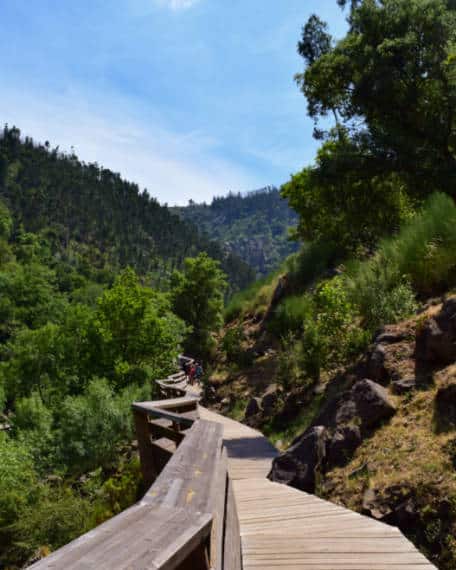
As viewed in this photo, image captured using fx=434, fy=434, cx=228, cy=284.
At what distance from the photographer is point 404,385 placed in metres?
6.60

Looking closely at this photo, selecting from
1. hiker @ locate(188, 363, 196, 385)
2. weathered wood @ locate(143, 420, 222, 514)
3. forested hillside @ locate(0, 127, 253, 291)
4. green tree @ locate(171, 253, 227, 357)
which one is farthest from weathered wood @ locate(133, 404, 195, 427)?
forested hillside @ locate(0, 127, 253, 291)

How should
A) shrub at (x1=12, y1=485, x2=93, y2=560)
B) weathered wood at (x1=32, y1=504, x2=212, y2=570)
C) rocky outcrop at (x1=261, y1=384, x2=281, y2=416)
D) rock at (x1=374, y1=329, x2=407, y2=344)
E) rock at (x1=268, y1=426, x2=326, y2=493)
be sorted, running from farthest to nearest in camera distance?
shrub at (x1=12, y1=485, x2=93, y2=560), rocky outcrop at (x1=261, y1=384, x2=281, y2=416), rock at (x1=374, y1=329, x2=407, y2=344), rock at (x1=268, y1=426, x2=326, y2=493), weathered wood at (x1=32, y1=504, x2=212, y2=570)

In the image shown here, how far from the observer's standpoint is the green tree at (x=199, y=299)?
3450 centimetres

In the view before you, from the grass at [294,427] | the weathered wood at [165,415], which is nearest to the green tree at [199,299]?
the grass at [294,427]

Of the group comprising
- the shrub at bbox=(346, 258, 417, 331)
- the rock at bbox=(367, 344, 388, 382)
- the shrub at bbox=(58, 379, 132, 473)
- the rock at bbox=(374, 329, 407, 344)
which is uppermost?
the shrub at bbox=(346, 258, 417, 331)

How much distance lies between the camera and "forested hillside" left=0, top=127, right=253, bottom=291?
110750mm

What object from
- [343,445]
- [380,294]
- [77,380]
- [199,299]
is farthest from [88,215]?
[343,445]

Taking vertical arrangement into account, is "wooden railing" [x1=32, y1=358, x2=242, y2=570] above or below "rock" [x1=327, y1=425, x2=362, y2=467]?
above

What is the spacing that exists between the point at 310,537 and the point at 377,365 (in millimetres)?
4033

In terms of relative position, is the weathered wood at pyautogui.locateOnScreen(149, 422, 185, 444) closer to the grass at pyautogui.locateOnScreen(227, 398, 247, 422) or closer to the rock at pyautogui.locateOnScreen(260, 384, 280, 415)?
the rock at pyautogui.locateOnScreen(260, 384, 280, 415)

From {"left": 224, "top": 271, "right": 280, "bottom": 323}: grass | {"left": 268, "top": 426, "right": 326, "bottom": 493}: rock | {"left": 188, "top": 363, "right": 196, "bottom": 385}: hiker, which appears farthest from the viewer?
{"left": 224, "top": 271, "right": 280, "bottom": 323}: grass

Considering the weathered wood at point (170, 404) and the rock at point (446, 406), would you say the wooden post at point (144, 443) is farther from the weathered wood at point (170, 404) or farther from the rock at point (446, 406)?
the rock at point (446, 406)

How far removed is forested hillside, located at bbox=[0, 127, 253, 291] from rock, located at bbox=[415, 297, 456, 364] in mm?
91530

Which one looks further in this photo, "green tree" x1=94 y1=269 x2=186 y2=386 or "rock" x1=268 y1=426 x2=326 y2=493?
"green tree" x1=94 y1=269 x2=186 y2=386
